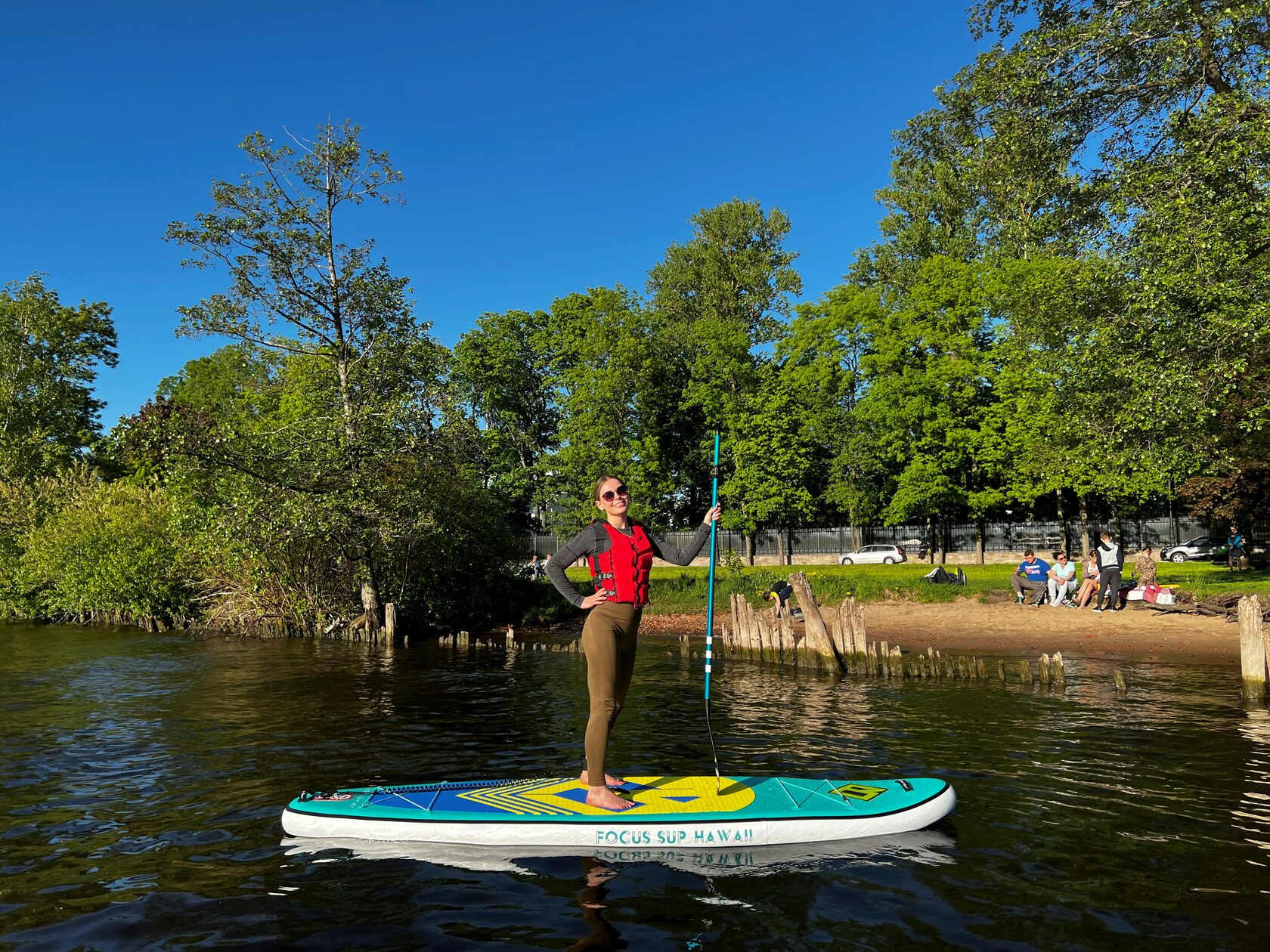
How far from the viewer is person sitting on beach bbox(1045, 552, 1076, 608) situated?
910 inches

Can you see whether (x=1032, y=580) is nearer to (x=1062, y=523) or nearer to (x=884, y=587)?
(x=884, y=587)

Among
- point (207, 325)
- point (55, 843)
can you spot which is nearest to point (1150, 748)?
point (55, 843)

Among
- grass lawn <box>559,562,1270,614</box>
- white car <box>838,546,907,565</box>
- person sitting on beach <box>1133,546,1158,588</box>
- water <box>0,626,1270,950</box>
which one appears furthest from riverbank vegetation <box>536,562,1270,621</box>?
white car <box>838,546,907,565</box>

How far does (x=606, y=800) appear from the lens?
7152 millimetres

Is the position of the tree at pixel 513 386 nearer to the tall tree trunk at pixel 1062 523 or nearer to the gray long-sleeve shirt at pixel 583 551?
the tall tree trunk at pixel 1062 523

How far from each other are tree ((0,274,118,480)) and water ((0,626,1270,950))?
1386 inches

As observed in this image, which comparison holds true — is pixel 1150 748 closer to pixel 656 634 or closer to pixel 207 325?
pixel 656 634

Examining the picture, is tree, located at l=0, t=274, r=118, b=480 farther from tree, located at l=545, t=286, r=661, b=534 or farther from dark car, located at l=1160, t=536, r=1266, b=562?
dark car, located at l=1160, t=536, r=1266, b=562

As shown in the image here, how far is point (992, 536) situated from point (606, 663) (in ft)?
149

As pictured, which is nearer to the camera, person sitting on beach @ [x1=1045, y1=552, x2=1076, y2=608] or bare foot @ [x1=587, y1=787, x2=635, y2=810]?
bare foot @ [x1=587, y1=787, x2=635, y2=810]

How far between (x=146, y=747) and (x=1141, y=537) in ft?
160

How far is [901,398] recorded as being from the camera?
43.8 meters

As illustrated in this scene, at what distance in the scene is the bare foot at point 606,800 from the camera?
7.13 metres

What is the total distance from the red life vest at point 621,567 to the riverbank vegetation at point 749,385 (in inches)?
590
